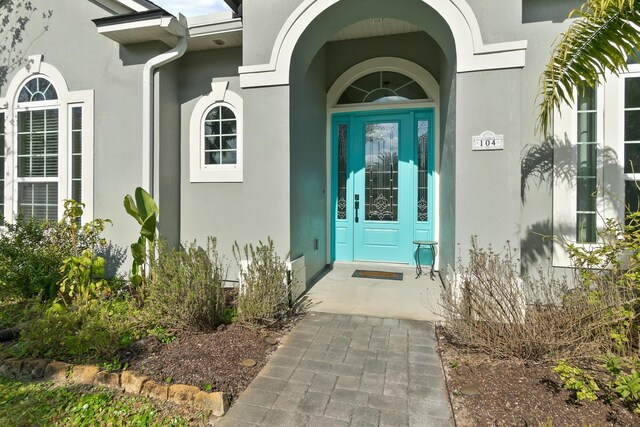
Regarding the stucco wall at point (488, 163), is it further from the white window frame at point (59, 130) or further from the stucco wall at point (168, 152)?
the white window frame at point (59, 130)

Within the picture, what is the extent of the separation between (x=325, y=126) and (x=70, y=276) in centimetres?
445

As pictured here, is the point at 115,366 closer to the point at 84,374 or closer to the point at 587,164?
the point at 84,374

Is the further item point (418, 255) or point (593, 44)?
point (418, 255)

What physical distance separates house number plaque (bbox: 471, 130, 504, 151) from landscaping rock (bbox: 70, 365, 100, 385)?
13.8 feet

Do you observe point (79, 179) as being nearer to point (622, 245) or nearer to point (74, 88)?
point (74, 88)

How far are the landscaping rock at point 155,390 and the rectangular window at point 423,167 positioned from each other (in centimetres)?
477

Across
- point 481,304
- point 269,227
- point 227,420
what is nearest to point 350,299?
point 269,227

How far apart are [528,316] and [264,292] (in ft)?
8.30

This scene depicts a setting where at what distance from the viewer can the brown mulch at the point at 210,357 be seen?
285 cm

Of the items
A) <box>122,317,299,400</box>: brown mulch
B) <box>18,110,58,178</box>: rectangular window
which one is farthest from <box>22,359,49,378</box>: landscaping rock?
<box>18,110,58,178</box>: rectangular window

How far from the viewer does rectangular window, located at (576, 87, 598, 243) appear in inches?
166

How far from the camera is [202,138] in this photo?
5.75m

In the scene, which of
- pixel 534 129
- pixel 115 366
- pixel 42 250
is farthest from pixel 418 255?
pixel 42 250

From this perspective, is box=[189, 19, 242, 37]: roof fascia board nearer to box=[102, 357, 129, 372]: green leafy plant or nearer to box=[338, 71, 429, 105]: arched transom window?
box=[338, 71, 429, 105]: arched transom window
